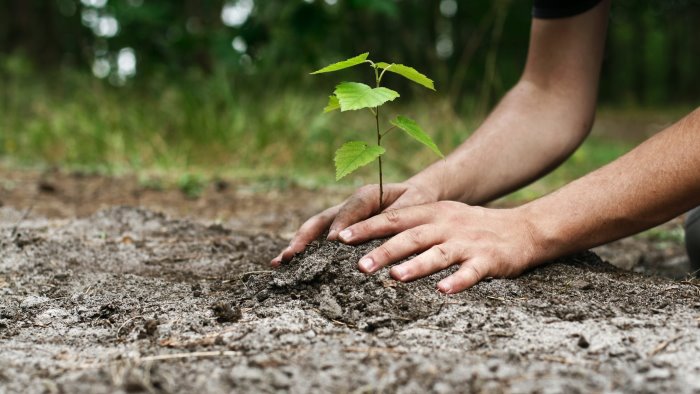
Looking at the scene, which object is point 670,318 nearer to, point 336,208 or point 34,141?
point 336,208

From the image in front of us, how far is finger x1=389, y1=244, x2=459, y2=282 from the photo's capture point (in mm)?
1570

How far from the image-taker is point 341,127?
17.4 ft

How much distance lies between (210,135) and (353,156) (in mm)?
3397

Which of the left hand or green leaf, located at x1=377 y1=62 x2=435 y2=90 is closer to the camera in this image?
green leaf, located at x1=377 y1=62 x2=435 y2=90

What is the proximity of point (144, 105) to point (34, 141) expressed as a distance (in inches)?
33.8

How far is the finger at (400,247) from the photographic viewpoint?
5.24ft

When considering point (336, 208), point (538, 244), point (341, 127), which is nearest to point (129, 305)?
point (336, 208)

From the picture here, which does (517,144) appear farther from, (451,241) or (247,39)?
(247,39)

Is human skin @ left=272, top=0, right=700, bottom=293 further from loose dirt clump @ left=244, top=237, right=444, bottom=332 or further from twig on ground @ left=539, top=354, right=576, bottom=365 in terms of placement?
twig on ground @ left=539, top=354, right=576, bottom=365

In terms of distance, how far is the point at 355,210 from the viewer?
1.78 metres

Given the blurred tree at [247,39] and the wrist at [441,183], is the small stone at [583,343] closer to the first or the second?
the wrist at [441,183]

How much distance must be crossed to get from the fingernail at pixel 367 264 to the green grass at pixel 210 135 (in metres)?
2.52

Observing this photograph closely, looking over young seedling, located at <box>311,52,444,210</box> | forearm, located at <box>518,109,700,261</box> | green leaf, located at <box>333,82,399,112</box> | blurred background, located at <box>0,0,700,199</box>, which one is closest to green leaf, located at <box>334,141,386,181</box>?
young seedling, located at <box>311,52,444,210</box>

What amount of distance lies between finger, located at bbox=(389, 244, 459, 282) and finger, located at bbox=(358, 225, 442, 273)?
0.03m
